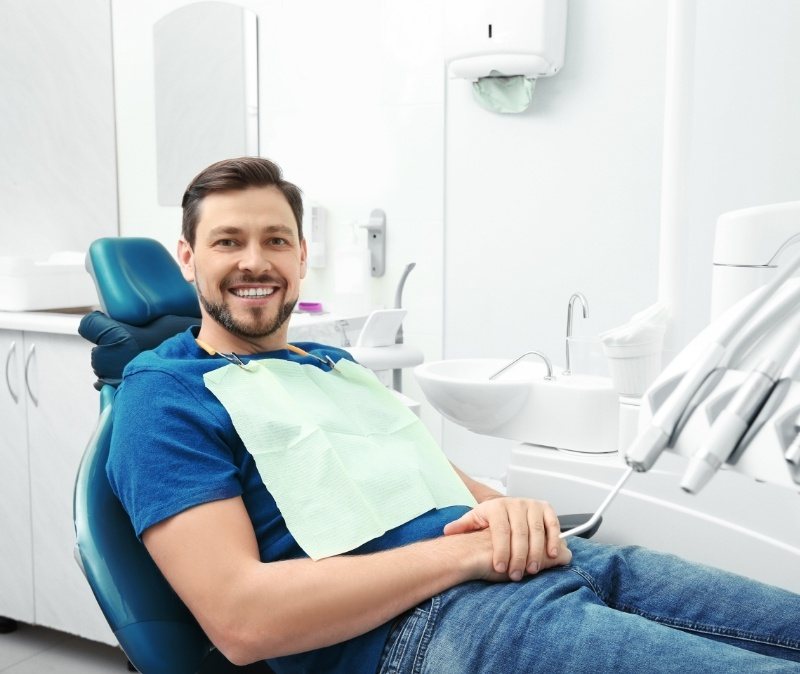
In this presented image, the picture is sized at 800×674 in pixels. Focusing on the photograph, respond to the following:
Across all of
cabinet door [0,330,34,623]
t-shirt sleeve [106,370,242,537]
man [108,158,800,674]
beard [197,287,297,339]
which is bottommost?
cabinet door [0,330,34,623]

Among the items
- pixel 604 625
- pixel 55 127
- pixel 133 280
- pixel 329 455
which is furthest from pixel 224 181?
pixel 55 127

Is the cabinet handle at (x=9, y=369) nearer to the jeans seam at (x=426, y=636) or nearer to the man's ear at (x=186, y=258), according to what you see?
the man's ear at (x=186, y=258)

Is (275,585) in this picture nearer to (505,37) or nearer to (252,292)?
(252,292)

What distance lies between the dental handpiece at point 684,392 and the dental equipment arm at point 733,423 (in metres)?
0.03

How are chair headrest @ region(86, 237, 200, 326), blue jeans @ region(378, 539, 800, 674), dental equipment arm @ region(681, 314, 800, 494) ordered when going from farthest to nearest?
1. chair headrest @ region(86, 237, 200, 326)
2. blue jeans @ region(378, 539, 800, 674)
3. dental equipment arm @ region(681, 314, 800, 494)

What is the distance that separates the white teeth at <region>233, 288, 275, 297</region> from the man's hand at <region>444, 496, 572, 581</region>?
50 cm

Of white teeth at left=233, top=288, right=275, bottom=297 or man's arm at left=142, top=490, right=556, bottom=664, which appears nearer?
man's arm at left=142, top=490, right=556, bottom=664

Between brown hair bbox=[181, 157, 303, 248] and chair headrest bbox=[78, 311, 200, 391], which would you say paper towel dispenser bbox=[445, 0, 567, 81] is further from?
chair headrest bbox=[78, 311, 200, 391]

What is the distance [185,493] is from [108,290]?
57cm

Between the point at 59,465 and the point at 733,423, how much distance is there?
6.50 ft

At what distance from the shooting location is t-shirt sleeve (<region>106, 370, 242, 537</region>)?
41.8 inches

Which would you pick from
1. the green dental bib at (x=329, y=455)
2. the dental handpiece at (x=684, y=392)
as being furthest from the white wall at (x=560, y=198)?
the dental handpiece at (x=684, y=392)

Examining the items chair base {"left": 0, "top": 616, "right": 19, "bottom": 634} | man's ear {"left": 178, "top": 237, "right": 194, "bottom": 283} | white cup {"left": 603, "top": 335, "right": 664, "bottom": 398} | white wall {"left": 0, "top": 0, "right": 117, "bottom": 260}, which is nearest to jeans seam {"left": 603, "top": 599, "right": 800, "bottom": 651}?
white cup {"left": 603, "top": 335, "right": 664, "bottom": 398}

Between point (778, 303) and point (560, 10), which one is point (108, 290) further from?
point (560, 10)
